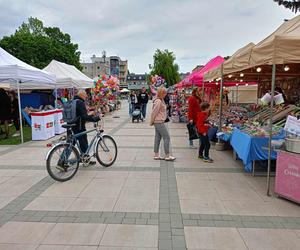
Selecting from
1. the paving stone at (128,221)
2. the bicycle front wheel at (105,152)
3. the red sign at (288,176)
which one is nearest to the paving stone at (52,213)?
the paving stone at (128,221)

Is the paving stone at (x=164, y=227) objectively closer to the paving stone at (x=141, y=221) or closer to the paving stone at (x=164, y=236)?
the paving stone at (x=164, y=236)

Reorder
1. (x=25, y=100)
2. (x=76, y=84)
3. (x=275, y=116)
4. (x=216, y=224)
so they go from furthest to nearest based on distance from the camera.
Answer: (x=25, y=100)
(x=76, y=84)
(x=275, y=116)
(x=216, y=224)

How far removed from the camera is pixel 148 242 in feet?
9.00

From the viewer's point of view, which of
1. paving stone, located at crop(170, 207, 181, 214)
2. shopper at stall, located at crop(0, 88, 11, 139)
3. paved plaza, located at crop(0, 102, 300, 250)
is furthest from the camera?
shopper at stall, located at crop(0, 88, 11, 139)

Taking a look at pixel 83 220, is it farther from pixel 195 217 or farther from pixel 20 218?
pixel 195 217

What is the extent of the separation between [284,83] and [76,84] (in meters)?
9.35

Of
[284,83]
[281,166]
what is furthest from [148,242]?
[284,83]

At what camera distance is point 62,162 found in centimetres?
467

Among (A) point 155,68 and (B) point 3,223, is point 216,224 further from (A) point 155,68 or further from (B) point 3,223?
(A) point 155,68

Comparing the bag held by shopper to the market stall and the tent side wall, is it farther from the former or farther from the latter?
the tent side wall

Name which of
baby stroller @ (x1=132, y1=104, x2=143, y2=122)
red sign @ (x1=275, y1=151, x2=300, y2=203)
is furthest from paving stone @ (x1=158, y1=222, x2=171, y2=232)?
baby stroller @ (x1=132, y1=104, x2=143, y2=122)

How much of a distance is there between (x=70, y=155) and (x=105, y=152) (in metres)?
0.88

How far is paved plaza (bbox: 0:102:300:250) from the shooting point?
9.11ft

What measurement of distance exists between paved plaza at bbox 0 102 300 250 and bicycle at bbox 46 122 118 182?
17cm
